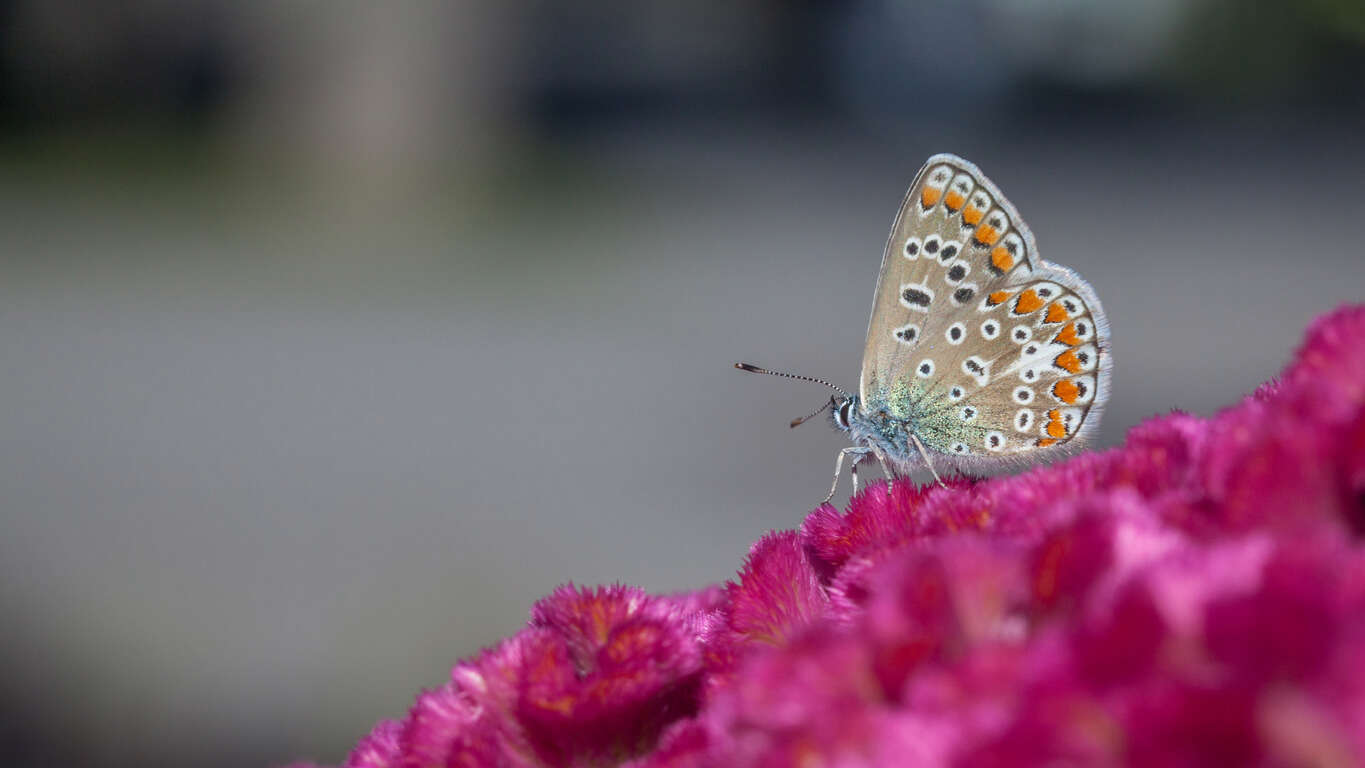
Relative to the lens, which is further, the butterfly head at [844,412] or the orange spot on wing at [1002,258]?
the butterfly head at [844,412]

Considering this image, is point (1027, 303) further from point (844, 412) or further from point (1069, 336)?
point (844, 412)

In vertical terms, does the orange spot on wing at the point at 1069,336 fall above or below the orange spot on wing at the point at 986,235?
below

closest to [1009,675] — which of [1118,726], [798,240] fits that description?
[1118,726]

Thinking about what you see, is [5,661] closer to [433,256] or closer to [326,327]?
[326,327]

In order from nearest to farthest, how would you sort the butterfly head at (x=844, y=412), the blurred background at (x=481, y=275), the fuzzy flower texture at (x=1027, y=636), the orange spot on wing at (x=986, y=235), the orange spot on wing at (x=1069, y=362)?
the fuzzy flower texture at (x=1027, y=636) → the orange spot on wing at (x=986, y=235) → the orange spot on wing at (x=1069, y=362) → the butterfly head at (x=844, y=412) → the blurred background at (x=481, y=275)

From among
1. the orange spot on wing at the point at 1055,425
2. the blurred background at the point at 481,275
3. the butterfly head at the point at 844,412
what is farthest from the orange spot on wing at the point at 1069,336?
the blurred background at the point at 481,275

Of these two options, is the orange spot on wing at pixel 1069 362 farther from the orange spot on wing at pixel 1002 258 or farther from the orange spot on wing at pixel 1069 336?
the orange spot on wing at pixel 1002 258

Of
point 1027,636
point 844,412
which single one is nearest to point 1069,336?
point 844,412
